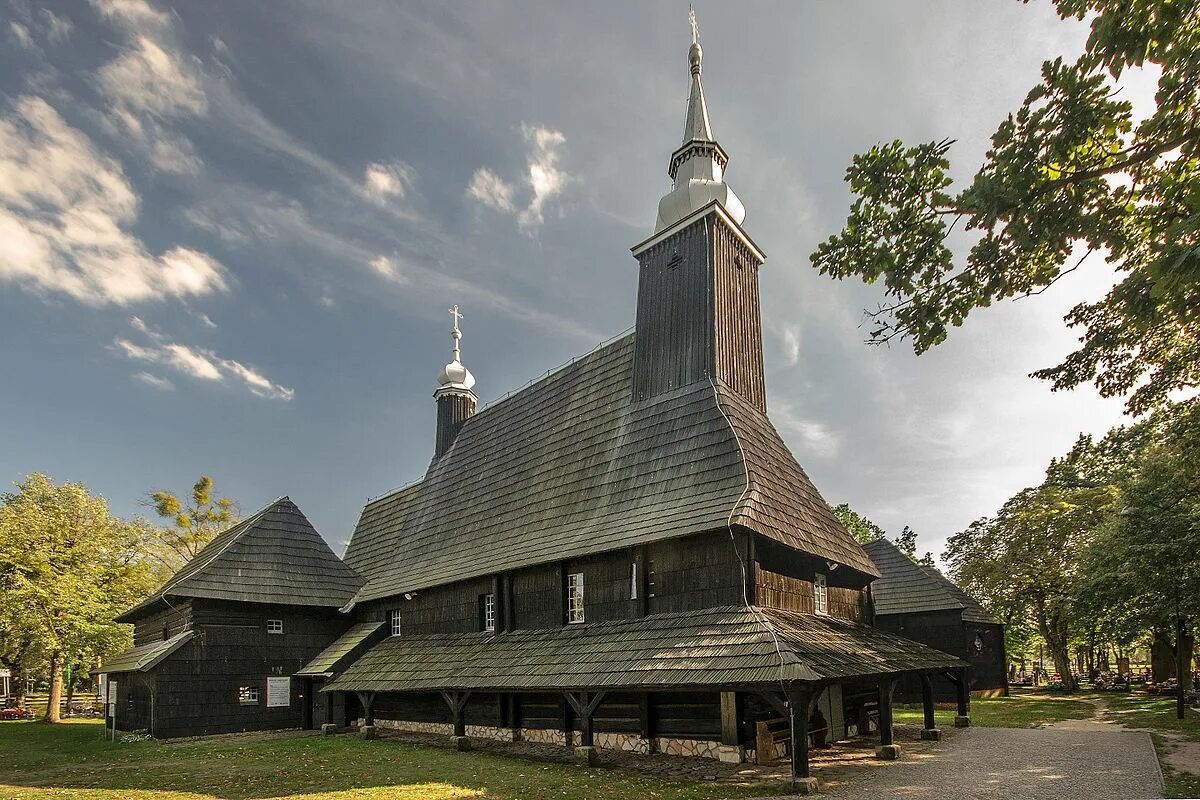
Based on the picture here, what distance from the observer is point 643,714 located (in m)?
14.9

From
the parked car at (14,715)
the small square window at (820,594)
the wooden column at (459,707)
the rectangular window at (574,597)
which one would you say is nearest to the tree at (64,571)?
the parked car at (14,715)

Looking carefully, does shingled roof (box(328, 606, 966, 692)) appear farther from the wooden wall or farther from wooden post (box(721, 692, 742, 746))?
wooden post (box(721, 692, 742, 746))

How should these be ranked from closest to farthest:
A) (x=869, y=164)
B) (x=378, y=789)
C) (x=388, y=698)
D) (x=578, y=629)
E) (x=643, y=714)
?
(x=869, y=164) < (x=378, y=789) < (x=643, y=714) < (x=578, y=629) < (x=388, y=698)

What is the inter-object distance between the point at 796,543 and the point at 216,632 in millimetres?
18340

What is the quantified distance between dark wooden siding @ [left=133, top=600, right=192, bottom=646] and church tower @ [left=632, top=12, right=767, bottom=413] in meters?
16.4

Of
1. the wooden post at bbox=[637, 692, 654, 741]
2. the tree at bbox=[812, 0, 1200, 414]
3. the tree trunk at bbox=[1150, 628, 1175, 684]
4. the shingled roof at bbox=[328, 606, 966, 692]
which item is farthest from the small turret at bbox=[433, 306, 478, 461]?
the tree trunk at bbox=[1150, 628, 1175, 684]

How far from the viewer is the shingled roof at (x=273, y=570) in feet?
76.1

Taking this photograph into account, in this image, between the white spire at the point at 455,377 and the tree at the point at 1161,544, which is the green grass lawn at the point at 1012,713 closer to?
the tree at the point at 1161,544

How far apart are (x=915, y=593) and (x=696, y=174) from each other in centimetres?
1976

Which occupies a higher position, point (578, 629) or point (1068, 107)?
point (1068, 107)

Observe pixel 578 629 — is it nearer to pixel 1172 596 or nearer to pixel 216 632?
pixel 216 632

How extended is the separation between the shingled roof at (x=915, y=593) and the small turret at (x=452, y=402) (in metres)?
18.0

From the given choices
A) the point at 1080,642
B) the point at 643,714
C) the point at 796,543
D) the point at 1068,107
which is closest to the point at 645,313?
the point at 796,543

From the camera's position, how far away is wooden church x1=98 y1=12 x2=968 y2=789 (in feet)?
45.8
